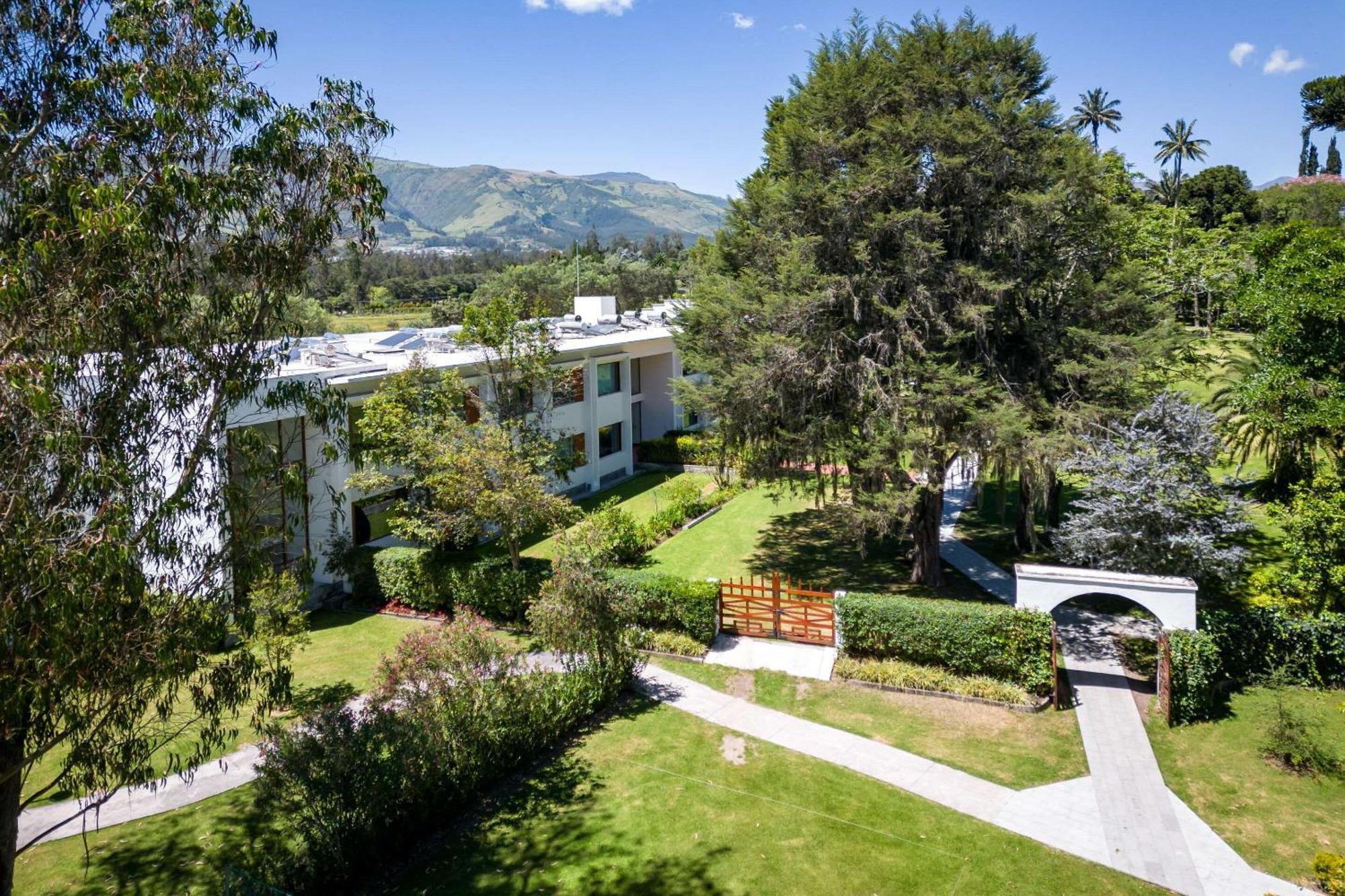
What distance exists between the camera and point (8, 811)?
24.5 feet

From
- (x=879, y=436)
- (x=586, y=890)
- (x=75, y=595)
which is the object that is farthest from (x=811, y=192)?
(x=75, y=595)

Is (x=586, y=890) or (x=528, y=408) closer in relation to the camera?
(x=586, y=890)

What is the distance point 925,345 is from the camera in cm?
1797

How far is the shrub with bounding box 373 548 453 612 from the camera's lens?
19422 millimetres

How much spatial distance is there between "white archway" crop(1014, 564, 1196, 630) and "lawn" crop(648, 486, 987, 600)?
440 centimetres

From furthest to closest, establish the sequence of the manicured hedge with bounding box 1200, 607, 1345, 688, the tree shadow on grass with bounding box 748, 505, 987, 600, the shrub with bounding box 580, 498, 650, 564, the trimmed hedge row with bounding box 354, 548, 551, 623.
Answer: the shrub with bounding box 580, 498, 650, 564, the tree shadow on grass with bounding box 748, 505, 987, 600, the trimmed hedge row with bounding box 354, 548, 551, 623, the manicured hedge with bounding box 1200, 607, 1345, 688

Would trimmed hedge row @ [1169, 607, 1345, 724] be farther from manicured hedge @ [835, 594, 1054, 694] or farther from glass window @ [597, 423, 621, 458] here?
glass window @ [597, 423, 621, 458]

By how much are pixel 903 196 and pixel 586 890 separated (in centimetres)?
1492

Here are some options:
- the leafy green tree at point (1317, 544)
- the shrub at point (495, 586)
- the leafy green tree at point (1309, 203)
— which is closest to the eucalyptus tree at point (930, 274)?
the leafy green tree at point (1317, 544)

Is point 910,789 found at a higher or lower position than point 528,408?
lower

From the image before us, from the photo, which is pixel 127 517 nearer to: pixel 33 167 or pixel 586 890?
pixel 33 167

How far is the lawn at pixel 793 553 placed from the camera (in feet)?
68.7

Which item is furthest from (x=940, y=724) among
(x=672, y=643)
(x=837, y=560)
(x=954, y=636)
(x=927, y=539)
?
(x=837, y=560)

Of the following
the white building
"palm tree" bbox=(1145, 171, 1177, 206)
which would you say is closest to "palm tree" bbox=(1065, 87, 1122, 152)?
"palm tree" bbox=(1145, 171, 1177, 206)
